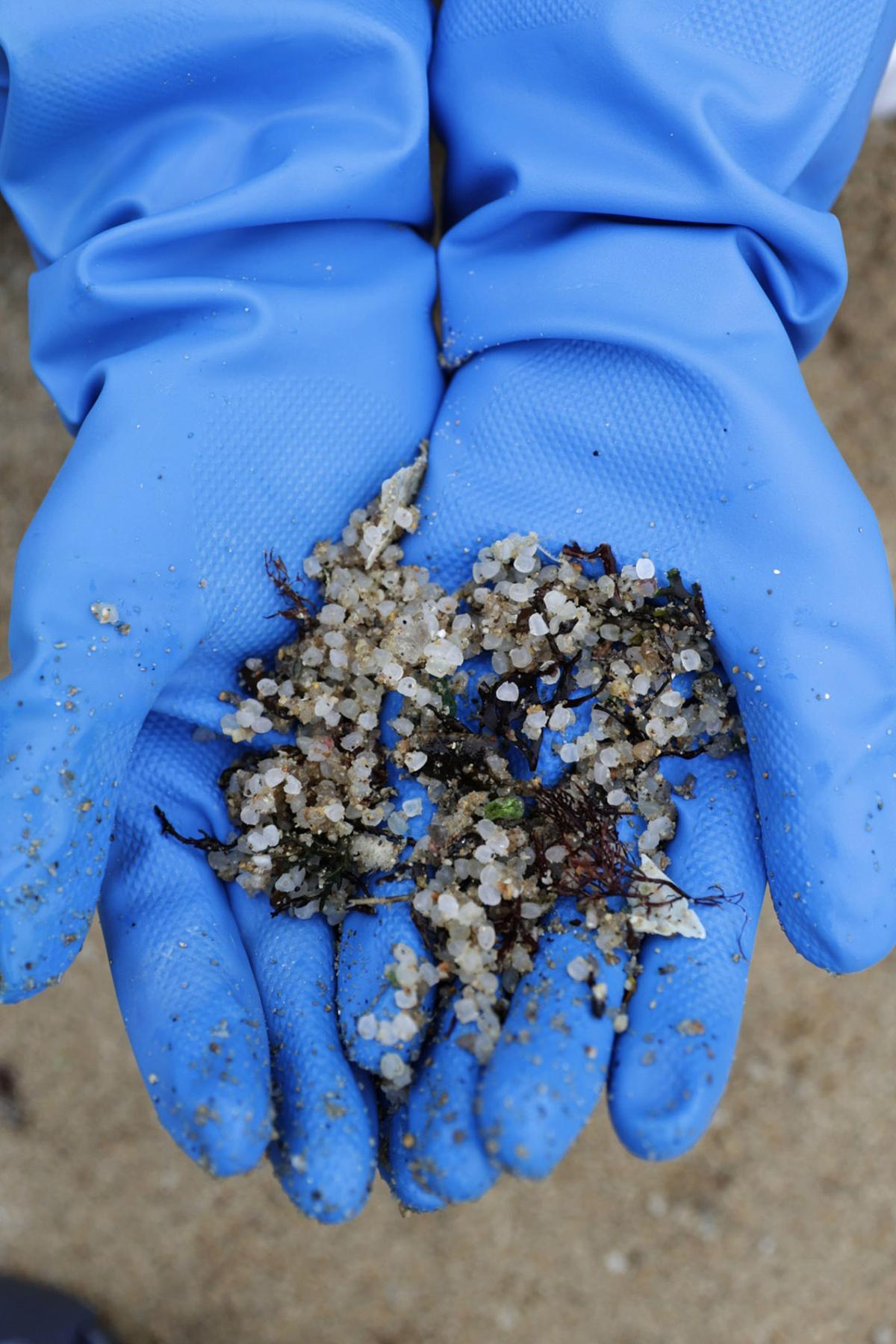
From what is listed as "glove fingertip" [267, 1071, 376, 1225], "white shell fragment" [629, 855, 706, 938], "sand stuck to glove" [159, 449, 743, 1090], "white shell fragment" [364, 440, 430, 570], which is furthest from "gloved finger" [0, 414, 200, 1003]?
"white shell fragment" [629, 855, 706, 938]

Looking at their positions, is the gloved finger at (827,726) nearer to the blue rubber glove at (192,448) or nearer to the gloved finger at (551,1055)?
the gloved finger at (551,1055)

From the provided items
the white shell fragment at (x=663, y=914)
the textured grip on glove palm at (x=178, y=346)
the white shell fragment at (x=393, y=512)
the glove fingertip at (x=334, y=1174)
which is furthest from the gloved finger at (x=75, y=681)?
the white shell fragment at (x=663, y=914)

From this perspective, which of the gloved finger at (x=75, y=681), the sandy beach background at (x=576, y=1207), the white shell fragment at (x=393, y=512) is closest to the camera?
the gloved finger at (x=75, y=681)

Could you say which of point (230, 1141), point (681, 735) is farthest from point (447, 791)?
point (230, 1141)

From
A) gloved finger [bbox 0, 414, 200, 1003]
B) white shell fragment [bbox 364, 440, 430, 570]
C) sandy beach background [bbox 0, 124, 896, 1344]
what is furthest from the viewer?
sandy beach background [bbox 0, 124, 896, 1344]

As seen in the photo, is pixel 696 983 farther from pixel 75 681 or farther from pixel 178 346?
pixel 178 346

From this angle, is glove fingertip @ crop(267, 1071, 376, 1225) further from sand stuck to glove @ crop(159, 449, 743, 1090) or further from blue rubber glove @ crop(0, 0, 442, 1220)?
sand stuck to glove @ crop(159, 449, 743, 1090)

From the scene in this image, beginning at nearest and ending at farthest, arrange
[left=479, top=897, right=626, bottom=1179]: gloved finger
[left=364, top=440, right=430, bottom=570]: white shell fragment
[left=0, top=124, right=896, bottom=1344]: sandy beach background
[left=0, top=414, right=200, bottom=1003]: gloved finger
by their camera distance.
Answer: [left=479, top=897, right=626, bottom=1179]: gloved finger → [left=0, top=414, right=200, bottom=1003]: gloved finger → [left=364, top=440, right=430, bottom=570]: white shell fragment → [left=0, top=124, right=896, bottom=1344]: sandy beach background

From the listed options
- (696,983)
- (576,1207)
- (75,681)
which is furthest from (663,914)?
(576,1207)

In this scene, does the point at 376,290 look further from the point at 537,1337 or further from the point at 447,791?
the point at 537,1337
